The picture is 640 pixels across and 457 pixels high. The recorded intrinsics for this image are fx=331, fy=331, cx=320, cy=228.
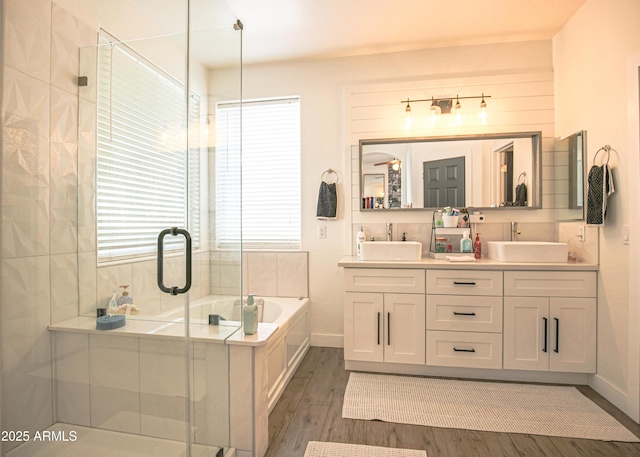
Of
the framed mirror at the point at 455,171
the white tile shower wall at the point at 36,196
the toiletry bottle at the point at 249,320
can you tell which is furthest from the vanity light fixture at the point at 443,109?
the white tile shower wall at the point at 36,196

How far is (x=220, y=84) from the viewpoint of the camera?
1520mm

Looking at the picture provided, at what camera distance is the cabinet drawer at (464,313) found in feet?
7.86

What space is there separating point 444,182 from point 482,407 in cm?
176

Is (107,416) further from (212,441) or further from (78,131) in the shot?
(78,131)

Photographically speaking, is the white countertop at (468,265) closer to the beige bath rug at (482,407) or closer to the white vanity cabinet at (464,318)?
the white vanity cabinet at (464,318)

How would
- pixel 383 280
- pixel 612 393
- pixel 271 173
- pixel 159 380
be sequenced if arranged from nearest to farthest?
1. pixel 159 380
2. pixel 612 393
3. pixel 383 280
4. pixel 271 173

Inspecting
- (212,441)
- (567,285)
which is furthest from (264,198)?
(567,285)

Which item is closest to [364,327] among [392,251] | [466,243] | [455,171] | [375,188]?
[392,251]

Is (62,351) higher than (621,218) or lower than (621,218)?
lower

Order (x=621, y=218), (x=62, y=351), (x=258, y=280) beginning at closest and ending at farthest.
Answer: (x=62, y=351) < (x=621, y=218) < (x=258, y=280)

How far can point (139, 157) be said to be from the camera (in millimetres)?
1281

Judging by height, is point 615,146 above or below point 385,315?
above

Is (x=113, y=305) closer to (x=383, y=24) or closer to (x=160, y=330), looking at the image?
(x=160, y=330)

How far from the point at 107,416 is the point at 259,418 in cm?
69
